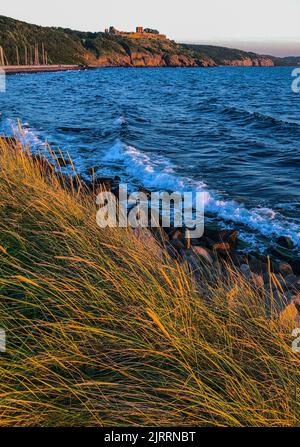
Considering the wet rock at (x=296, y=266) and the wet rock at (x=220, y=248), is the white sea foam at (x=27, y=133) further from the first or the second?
the wet rock at (x=296, y=266)

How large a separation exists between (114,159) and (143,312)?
39.4 ft

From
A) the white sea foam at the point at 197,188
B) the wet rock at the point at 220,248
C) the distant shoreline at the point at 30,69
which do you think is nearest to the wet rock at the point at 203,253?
the wet rock at the point at 220,248

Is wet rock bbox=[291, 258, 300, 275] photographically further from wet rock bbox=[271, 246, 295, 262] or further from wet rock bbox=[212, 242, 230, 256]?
wet rock bbox=[212, 242, 230, 256]

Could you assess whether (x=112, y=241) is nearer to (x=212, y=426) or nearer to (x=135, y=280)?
(x=135, y=280)

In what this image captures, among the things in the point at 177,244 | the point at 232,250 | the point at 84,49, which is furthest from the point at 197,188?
the point at 84,49

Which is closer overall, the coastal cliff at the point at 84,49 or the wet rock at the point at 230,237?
the wet rock at the point at 230,237

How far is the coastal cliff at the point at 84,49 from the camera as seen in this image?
98.2 meters

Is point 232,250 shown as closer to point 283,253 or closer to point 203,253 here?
point 283,253

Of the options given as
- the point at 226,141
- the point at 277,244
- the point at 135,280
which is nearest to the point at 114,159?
the point at 226,141

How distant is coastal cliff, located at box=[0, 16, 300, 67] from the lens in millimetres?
98188

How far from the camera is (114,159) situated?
1414cm

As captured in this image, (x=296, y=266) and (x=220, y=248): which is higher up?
(x=220, y=248)

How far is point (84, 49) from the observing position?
5310 inches

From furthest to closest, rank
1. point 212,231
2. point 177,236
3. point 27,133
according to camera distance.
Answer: point 27,133, point 212,231, point 177,236
